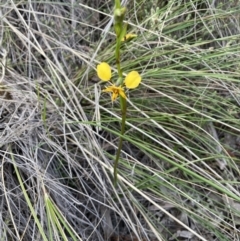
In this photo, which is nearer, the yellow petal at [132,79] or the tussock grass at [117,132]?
the yellow petal at [132,79]

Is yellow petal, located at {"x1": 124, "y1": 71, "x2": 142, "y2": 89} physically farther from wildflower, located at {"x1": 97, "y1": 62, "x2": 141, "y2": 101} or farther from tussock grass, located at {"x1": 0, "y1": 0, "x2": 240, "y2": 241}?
tussock grass, located at {"x1": 0, "y1": 0, "x2": 240, "y2": 241}

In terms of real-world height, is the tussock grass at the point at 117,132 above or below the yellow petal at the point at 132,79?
below

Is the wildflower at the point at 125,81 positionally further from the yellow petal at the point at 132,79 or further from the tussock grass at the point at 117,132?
the tussock grass at the point at 117,132

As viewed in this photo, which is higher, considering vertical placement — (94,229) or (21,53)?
(21,53)

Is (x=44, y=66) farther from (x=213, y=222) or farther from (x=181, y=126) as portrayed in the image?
(x=213, y=222)

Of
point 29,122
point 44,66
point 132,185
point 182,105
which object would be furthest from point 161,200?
point 44,66

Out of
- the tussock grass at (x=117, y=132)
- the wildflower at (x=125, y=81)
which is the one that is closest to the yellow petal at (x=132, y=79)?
the wildflower at (x=125, y=81)

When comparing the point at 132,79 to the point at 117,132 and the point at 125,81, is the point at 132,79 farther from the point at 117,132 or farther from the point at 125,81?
the point at 117,132

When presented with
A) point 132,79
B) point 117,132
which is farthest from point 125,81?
point 117,132
